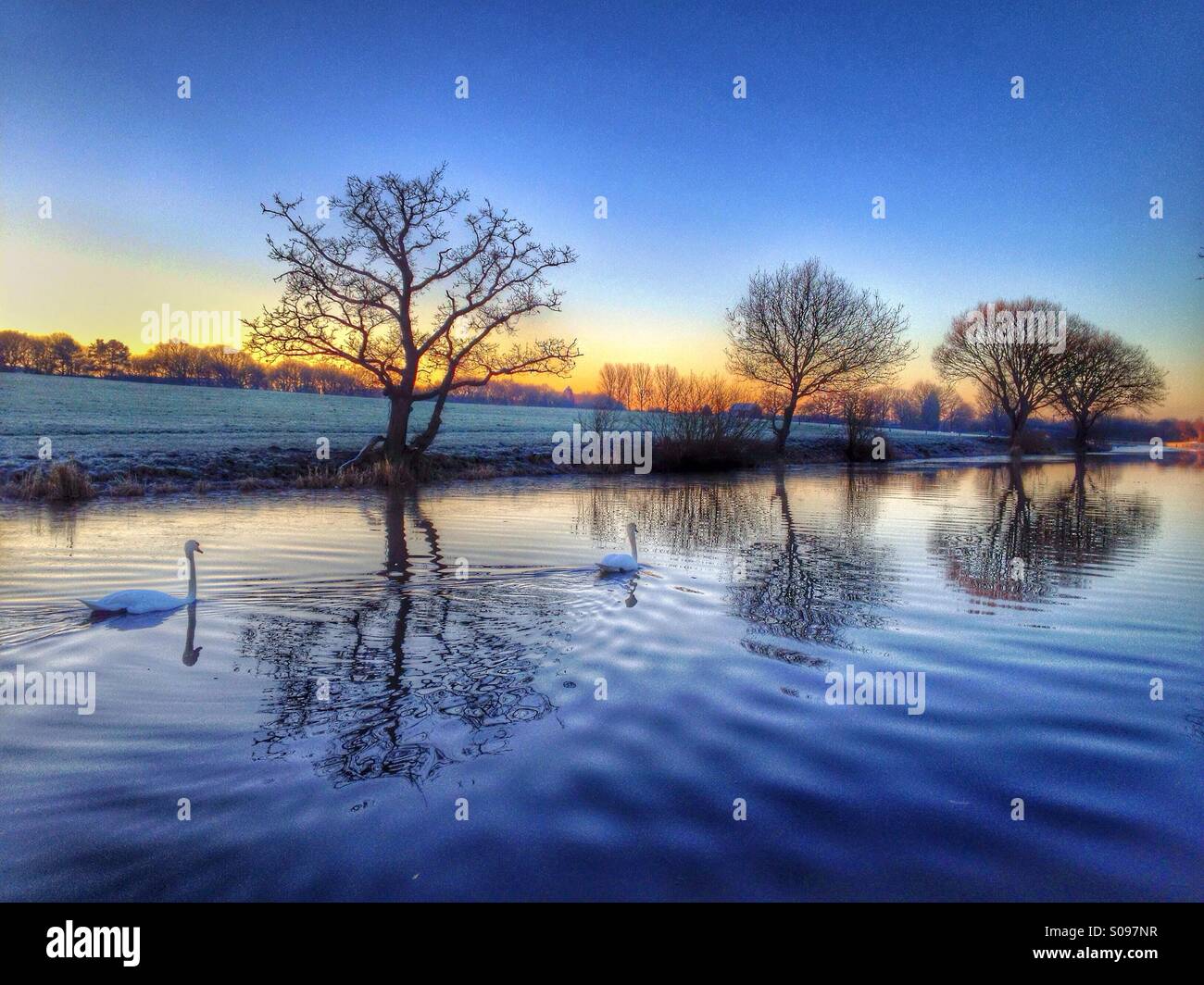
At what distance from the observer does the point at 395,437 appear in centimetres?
2553

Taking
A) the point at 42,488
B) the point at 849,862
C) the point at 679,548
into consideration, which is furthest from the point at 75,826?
the point at 42,488

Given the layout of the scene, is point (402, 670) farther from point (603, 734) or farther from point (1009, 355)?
point (1009, 355)

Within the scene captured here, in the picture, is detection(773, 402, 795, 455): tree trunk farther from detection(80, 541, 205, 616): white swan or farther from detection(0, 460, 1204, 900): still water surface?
detection(80, 541, 205, 616): white swan

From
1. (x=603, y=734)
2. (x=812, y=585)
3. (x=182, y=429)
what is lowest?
(x=603, y=734)

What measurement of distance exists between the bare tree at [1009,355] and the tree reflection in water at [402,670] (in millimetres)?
53622

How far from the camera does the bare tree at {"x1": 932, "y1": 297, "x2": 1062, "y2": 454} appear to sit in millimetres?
50938

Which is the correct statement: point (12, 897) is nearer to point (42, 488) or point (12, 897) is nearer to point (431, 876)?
point (431, 876)

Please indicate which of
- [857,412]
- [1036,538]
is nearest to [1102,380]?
[857,412]

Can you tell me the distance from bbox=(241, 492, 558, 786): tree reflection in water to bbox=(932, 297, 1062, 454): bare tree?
5362 cm

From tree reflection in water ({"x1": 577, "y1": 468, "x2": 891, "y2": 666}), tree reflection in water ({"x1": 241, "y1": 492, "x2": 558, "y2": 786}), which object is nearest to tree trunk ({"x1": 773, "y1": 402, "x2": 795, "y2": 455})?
tree reflection in water ({"x1": 577, "y1": 468, "x2": 891, "y2": 666})

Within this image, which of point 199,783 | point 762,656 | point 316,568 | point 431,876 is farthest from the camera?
point 316,568

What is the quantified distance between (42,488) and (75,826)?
18060 mm

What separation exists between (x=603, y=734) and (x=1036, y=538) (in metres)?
11.7

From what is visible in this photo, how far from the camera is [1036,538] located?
13.0m
